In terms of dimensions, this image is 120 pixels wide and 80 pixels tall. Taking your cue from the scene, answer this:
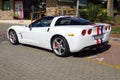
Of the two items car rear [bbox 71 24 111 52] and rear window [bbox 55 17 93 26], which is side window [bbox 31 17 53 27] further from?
car rear [bbox 71 24 111 52]

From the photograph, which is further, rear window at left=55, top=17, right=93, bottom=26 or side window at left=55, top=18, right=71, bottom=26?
side window at left=55, top=18, right=71, bottom=26

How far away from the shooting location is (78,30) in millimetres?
8828

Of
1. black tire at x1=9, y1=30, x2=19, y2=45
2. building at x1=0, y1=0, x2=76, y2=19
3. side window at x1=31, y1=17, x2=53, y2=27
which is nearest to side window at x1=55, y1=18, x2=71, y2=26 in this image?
side window at x1=31, y1=17, x2=53, y2=27

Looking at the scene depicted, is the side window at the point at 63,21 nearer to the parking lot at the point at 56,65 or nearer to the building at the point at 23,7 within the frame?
the parking lot at the point at 56,65

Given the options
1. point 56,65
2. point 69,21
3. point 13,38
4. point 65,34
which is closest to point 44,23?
point 69,21

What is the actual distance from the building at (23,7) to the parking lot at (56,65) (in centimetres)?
1598

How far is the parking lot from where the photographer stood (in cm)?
712

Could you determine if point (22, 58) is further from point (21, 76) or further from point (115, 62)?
point (115, 62)

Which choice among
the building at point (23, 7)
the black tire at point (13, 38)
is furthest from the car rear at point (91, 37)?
the building at point (23, 7)

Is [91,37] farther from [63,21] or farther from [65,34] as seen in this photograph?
[63,21]

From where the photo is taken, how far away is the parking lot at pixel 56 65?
712cm

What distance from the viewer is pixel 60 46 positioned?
30.7ft

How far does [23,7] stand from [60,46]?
20.6 meters

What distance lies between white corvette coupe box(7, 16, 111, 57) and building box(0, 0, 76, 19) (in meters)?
15.6
